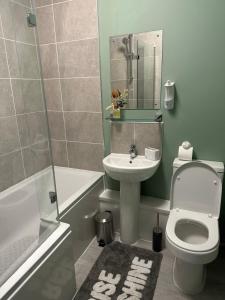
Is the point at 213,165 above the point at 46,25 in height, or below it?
below

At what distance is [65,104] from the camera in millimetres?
2191

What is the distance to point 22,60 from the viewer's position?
1.76 metres

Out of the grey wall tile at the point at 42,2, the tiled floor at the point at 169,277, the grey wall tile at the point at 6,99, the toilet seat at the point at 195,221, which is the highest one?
the grey wall tile at the point at 42,2

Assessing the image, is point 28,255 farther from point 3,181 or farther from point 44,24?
point 44,24

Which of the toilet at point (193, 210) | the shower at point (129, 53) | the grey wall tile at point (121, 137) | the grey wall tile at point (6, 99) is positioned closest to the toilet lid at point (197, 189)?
the toilet at point (193, 210)

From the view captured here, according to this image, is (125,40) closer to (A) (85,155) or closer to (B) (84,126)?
(B) (84,126)

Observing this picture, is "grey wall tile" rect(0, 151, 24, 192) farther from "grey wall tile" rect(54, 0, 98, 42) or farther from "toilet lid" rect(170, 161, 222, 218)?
"toilet lid" rect(170, 161, 222, 218)

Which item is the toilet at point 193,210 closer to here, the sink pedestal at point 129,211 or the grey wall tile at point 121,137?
the sink pedestal at point 129,211

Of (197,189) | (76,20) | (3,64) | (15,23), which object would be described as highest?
(76,20)

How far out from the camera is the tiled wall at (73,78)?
192 cm

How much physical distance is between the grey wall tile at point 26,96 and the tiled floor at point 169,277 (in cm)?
132

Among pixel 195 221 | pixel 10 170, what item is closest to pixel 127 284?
pixel 195 221

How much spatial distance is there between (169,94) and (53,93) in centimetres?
118

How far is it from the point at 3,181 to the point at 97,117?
3.32 feet
